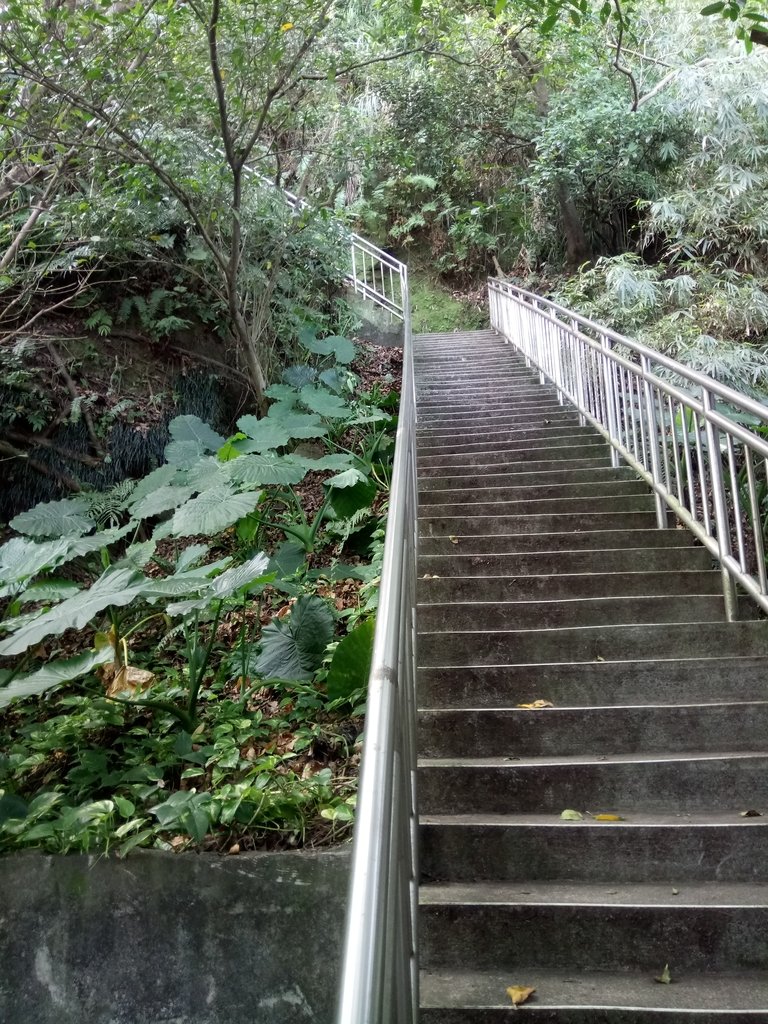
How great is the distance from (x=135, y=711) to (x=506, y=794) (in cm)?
250

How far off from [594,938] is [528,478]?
3891 millimetres

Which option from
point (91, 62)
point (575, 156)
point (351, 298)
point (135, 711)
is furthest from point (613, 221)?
point (135, 711)

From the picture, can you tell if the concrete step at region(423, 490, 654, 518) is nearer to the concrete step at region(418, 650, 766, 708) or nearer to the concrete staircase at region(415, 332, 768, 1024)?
the concrete staircase at region(415, 332, 768, 1024)

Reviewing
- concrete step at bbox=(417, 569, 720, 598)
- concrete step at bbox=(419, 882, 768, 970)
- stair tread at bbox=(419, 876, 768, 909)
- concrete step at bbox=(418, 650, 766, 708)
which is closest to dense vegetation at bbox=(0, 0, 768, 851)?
concrete step at bbox=(417, 569, 720, 598)

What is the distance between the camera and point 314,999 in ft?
9.73

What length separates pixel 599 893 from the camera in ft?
7.45

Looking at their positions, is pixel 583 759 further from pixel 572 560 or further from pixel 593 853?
pixel 572 560

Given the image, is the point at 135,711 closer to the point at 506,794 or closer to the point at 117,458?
the point at 506,794

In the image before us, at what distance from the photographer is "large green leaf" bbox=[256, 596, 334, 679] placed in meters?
4.36

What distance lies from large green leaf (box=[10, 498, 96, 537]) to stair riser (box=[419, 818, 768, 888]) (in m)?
3.97

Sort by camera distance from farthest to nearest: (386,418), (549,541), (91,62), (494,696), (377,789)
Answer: (386,418)
(91,62)
(549,541)
(494,696)
(377,789)

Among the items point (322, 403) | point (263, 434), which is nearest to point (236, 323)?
point (322, 403)

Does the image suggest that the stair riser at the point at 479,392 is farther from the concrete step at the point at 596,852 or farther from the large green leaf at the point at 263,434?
the concrete step at the point at 596,852

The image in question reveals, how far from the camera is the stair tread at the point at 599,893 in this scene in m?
2.19
